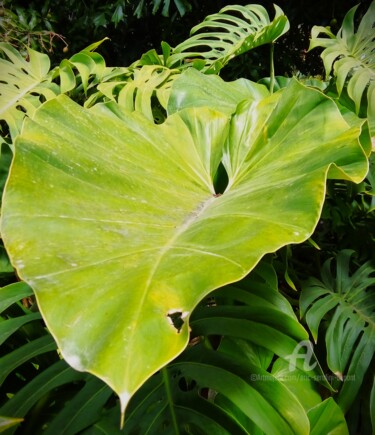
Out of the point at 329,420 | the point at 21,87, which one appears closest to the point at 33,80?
the point at 21,87

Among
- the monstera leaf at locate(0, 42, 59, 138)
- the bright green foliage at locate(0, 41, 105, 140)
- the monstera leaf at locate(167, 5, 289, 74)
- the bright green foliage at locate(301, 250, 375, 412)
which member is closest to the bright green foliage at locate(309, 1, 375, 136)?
the monstera leaf at locate(167, 5, 289, 74)

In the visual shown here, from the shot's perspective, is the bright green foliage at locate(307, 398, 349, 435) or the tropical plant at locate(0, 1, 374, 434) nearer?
the tropical plant at locate(0, 1, 374, 434)

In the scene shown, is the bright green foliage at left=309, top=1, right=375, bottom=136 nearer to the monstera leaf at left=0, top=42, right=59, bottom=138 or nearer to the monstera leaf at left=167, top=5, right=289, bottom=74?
the monstera leaf at left=167, top=5, right=289, bottom=74

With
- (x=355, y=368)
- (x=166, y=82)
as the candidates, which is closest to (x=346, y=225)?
(x=355, y=368)

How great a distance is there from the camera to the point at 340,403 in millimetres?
884

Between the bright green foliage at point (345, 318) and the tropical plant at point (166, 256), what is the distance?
0.07 ft

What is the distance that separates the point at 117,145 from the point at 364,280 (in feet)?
2.35

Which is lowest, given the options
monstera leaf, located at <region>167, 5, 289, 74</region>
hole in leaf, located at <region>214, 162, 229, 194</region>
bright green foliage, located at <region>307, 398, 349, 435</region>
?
bright green foliage, located at <region>307, 398, 349, 435</region>

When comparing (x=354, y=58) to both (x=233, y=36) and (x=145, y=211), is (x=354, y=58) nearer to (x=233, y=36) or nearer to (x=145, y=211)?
(x=233, y=36)

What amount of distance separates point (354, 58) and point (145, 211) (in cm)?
114

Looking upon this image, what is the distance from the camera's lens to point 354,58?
1431 millimetres

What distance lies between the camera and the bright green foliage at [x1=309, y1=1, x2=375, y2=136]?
1233mm

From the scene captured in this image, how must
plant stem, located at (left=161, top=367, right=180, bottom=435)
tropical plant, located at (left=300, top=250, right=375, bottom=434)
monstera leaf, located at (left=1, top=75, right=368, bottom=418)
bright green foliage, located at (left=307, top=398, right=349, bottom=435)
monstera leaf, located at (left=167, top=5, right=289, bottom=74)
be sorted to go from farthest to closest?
monstera leaf, located at (left=167, top=5, right=289, bottom=74) < tropical plant, located at (left=300, top=250, right=375, bottom=434) < bright green foliage, located at (left=307, top=398, right=349, bottom=435) < plant stem, located at (left=161, top=367, right=180, bottom=435) < monstera leaf, located at (left=1, top=75, right=368, bottom=418)

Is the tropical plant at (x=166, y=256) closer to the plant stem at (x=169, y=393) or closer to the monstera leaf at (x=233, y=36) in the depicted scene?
the plant stem at (x=169, y=393)
